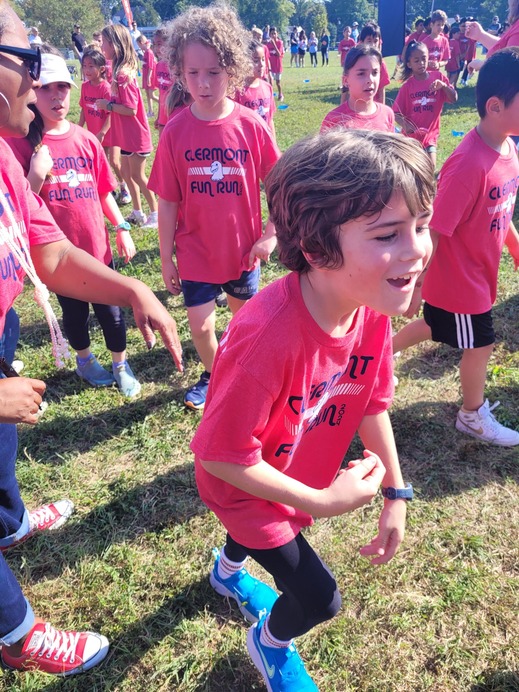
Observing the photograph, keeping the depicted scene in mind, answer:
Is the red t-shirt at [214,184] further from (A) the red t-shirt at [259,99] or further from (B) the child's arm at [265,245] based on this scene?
(A) the red t-shirt at [259,99]

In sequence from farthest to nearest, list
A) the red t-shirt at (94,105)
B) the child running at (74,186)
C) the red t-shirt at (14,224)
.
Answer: the red t-shirt at (94,105) < the child running at (74,186) < the red t-shirt at (14,224)

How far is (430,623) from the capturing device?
7.03 feet

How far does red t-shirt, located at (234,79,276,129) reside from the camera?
593 centimetres

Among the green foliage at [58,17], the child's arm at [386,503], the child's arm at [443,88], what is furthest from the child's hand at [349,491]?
the green foliage at [58,17]

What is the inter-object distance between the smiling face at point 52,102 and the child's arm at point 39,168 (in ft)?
1.04

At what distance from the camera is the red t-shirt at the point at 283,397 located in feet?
4.24

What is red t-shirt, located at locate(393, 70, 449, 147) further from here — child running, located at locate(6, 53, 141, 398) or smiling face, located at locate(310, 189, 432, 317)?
smiling face, located at locate(310, 189, 432, 317)

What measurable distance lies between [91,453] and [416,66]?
238 inches

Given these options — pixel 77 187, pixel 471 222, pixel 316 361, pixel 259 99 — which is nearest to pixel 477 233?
pixel 471 222

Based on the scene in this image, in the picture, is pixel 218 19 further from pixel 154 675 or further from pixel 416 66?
pixel 416 66

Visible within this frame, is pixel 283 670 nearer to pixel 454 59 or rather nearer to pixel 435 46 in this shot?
pixel 435 46

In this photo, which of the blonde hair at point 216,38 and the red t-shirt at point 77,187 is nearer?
the blonde hair at point 216,38

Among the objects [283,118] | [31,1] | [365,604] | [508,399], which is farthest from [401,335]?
[31,1]

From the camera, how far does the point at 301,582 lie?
61.7 inches
